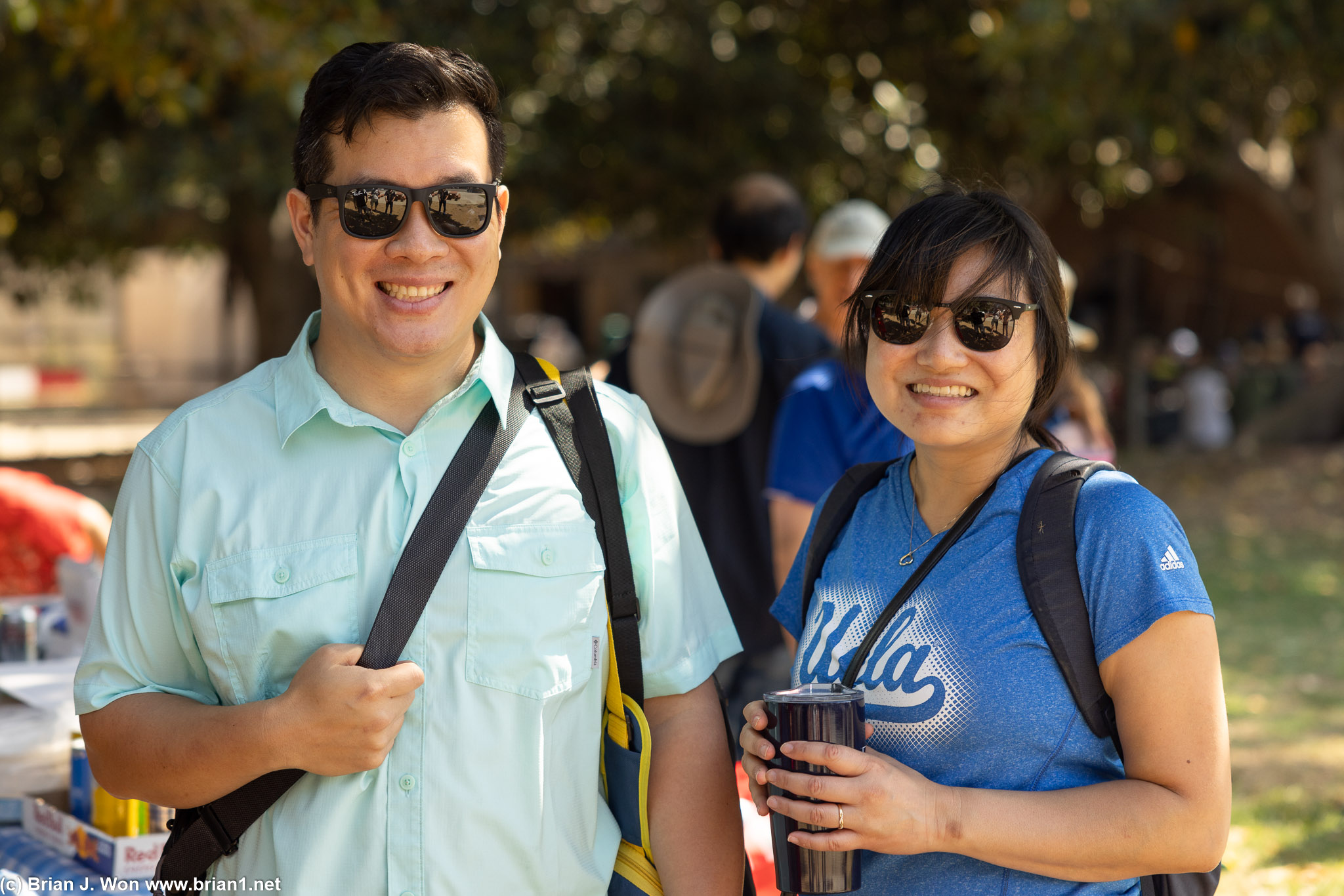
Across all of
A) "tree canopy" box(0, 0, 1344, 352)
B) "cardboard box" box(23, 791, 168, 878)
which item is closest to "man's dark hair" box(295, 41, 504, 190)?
"cardboard box" box(23, 791, 168, 878)

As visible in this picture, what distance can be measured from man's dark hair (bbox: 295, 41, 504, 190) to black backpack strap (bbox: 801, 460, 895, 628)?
747mm

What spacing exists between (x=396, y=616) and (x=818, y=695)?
0.57 metres

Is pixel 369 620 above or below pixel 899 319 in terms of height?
below

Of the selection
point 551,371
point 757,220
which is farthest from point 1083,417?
point 551,371

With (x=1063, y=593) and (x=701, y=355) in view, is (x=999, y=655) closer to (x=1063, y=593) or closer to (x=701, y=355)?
(x=1063, y=593)

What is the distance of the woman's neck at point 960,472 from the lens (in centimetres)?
180

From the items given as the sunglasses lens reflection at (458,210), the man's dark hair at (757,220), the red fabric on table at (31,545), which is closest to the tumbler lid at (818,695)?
the sunglasses lens reflection at (458,210)

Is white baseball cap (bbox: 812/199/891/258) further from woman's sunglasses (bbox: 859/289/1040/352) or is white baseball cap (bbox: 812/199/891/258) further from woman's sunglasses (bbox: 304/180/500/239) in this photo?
woman's sunglasses (bbox: 304/180/500/239)

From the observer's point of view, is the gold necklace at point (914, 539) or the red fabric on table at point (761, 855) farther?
the red fabric on table at point (761, 855)

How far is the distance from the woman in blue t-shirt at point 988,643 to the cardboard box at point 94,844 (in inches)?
55.7

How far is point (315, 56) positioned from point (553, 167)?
16.0 feet

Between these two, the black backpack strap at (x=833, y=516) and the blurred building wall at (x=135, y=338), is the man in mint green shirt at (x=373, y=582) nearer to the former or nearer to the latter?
the black backpack strap at (x=833, y=516)

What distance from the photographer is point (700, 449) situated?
4145 mm

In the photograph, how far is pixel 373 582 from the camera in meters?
1.69
